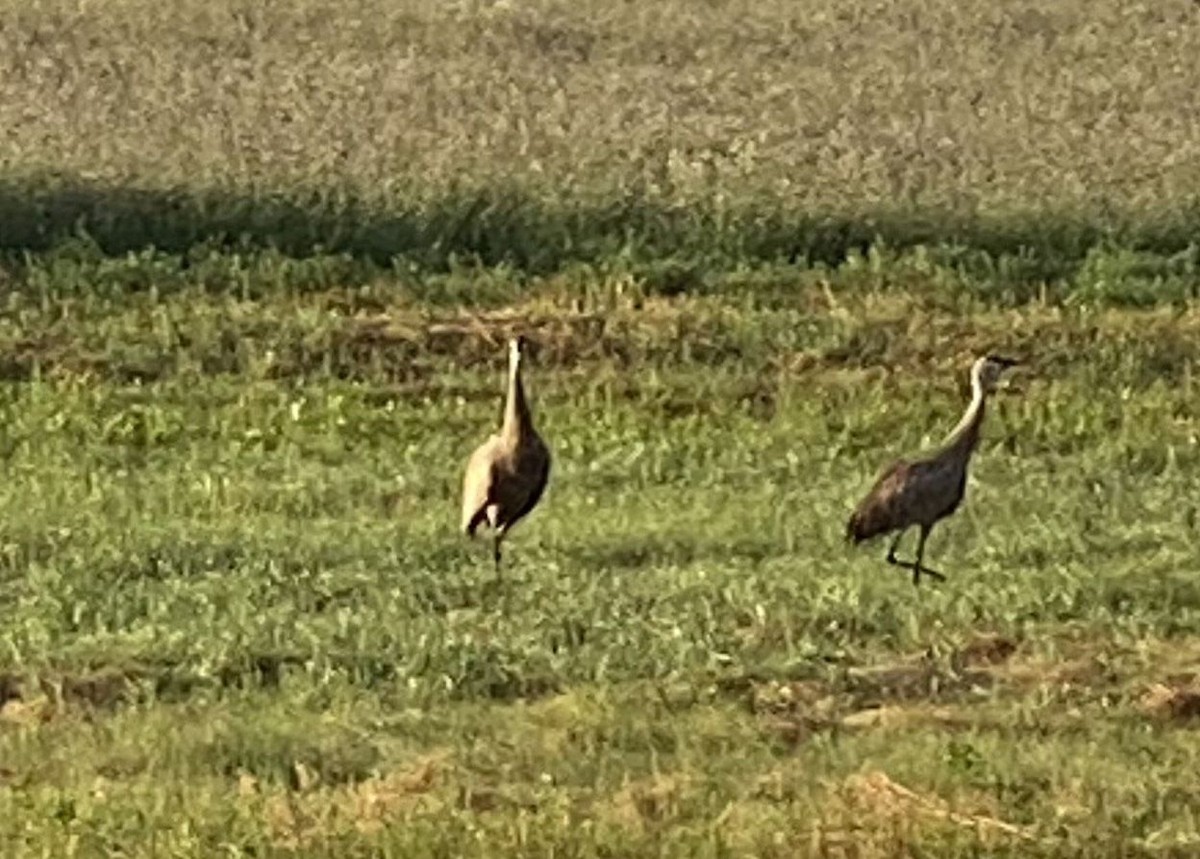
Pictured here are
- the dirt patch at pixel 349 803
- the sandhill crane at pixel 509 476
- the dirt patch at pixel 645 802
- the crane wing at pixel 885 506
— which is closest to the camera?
the dirt patch at pixel 349 803

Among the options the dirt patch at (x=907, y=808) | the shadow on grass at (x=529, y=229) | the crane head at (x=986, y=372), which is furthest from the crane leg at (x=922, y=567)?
the shadow on grass at (x=529, y=229)

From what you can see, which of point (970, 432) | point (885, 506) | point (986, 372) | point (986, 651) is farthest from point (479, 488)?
point (986, 651)

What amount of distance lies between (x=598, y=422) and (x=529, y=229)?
5596 millimetres

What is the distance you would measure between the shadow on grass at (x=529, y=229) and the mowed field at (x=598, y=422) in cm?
5


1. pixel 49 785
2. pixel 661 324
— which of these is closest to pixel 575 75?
pixel 661 324

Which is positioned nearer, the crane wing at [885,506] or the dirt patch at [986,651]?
the dirt patch at [986,651]

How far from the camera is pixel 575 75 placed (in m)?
27.2

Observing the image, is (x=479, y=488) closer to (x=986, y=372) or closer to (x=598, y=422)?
(x=986, y=372)

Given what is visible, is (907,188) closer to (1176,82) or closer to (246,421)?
(1176,82)

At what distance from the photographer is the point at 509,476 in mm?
13273

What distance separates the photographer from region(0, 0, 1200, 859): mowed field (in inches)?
373

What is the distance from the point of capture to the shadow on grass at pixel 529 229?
72.3 ft

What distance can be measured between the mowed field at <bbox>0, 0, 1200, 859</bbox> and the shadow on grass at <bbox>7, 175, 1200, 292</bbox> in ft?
0.15

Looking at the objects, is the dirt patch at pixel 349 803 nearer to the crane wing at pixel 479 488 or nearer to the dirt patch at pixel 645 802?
the dirt patch at pixel 645 802
